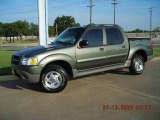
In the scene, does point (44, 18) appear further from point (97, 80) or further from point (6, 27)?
point (6, 27)

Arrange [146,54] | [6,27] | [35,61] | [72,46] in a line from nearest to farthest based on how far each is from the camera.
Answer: [35,61] → [72,46] → [146,54] → [6,27]

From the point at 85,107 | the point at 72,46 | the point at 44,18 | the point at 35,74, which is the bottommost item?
the point at 85,107

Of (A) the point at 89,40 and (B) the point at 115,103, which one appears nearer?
(B) the point at 115,103

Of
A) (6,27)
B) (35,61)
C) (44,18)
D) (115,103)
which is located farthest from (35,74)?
(6,27)

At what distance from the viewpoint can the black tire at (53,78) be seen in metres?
7.08

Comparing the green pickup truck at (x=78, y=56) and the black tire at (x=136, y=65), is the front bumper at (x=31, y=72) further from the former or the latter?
the black tire at (x=136, y=65)

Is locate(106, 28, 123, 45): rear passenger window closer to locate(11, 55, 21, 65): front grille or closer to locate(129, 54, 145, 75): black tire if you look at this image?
locate(129, 54, 145, 75): black tire

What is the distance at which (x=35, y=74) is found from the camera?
6898 mm

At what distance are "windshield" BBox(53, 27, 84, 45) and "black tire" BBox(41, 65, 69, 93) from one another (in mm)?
984

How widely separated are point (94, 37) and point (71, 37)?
72 centimetres

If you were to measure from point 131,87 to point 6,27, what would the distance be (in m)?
82.0
